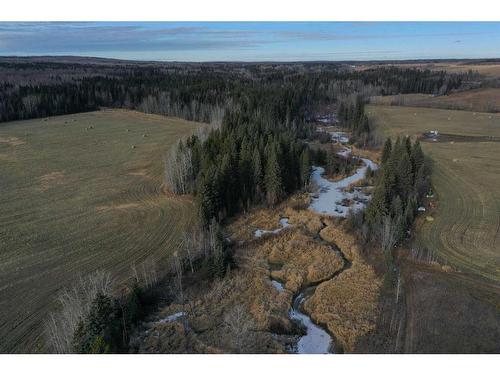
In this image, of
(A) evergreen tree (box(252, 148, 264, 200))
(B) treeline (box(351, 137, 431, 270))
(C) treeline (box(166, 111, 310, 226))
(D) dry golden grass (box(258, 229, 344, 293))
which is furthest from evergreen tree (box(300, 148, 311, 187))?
(D) dry golden grass (box(258, 229, 344, 293))

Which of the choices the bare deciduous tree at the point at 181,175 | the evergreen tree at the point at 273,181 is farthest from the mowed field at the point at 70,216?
the evergreen tree at the point at 273,181

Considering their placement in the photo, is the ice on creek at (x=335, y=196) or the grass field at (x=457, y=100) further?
the grass field at (x=457, y=100)

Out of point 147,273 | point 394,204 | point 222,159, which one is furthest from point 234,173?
point 394,204

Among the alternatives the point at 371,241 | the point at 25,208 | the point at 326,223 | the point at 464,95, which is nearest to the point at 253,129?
the point at 326,223

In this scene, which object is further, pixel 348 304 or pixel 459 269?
pixel 459 269

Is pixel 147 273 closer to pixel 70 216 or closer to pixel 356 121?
pixel 70 216

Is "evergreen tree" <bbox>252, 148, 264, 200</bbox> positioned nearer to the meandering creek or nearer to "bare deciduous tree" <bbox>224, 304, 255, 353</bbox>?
the meandering creek

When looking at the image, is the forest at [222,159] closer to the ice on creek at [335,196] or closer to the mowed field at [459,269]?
the ice on creek at [335,196]
